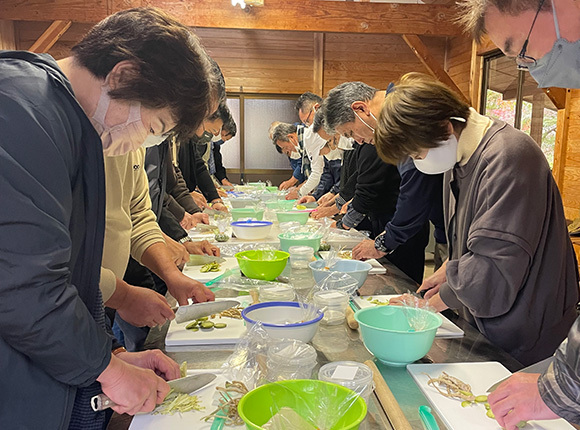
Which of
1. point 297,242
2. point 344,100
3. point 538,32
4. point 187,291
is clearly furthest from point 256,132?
point 538,32

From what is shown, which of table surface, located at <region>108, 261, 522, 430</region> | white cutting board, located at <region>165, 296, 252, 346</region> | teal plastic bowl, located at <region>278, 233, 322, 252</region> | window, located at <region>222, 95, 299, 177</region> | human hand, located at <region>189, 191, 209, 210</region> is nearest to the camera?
table surface, located at <region>108, 261, 522, 430</region>

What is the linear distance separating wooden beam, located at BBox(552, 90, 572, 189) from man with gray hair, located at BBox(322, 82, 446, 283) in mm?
2079

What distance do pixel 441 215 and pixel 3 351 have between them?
1.96m

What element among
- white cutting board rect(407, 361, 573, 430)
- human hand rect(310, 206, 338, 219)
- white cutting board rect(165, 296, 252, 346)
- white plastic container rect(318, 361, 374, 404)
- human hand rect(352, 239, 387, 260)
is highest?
white plastic container rect(318, 361, 374, 404)

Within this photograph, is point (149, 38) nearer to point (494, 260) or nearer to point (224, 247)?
point (494, 260)

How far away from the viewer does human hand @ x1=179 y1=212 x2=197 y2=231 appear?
120 inches

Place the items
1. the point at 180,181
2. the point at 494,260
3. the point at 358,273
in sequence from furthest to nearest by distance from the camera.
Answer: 1. the point at 180,181
2. the point at 358,273
3. the point at 494,260

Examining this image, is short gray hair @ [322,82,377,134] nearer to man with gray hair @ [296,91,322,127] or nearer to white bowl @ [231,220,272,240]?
white bowl @ [231,220,272,240]

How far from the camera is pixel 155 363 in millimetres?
1035

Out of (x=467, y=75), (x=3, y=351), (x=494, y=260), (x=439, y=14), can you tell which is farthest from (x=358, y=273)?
(x=467, y=75)

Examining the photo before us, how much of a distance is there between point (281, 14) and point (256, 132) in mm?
1993

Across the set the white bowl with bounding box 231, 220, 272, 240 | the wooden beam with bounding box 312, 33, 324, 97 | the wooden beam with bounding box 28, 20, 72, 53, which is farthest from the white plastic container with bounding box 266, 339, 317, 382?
the wooden beam with bounding box 312, 33, 324, 97

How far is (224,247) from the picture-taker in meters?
2.26

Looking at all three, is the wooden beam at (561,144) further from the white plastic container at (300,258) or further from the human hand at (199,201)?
the white plastic container at (300,258)
